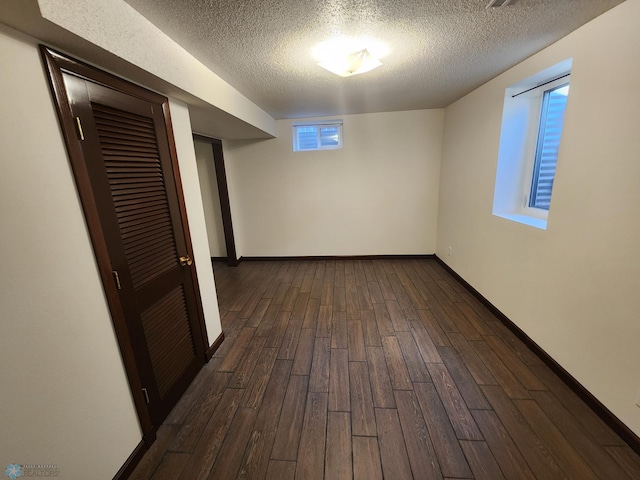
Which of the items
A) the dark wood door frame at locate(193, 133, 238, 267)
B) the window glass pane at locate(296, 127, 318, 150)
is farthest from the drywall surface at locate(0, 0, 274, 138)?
the window glass pane at locate(296, 127, 318, 150)

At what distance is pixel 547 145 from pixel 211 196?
14.1ft

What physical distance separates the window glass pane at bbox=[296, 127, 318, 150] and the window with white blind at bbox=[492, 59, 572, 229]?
7.97ft

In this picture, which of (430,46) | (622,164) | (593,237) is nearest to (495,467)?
(593,237)

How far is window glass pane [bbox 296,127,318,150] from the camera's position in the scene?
385 centimetres

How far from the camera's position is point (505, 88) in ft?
7.16

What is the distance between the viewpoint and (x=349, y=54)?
166 centimetres

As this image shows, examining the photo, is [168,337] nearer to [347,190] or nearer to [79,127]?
[79,127]

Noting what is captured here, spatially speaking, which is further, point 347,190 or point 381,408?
point 347,190

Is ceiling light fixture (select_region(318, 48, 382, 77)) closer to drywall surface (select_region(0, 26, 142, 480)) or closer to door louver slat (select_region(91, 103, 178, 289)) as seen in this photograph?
door louver slat (select_region(91, 103, 178, 289))

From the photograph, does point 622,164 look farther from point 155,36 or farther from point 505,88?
point 155,36

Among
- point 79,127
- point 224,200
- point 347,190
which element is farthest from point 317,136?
point 79,127

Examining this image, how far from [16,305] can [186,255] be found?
3.01 feet

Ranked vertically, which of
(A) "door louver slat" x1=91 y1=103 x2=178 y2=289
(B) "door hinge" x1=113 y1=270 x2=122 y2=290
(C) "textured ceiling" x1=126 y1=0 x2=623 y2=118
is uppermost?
(C) "textured ceiling" x1=126 y1=0 x2=623 y2=118

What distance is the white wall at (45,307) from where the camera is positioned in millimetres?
842
